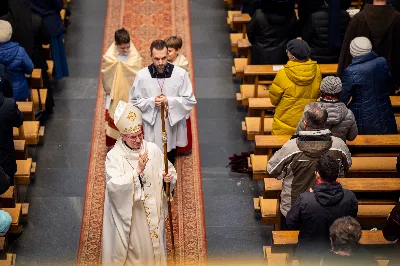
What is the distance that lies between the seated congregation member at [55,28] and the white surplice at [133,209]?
4022mm

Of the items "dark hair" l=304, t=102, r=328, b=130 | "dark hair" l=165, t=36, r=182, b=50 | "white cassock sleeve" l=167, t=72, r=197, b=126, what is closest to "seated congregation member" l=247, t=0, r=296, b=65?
"dark hair" l=165, t=36, r=182, b=50

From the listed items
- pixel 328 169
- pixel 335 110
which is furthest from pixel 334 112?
pixel 328 169

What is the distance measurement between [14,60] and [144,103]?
1.74m

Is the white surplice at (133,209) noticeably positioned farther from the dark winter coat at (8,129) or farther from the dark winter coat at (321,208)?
the dark winter coat at (8,129)

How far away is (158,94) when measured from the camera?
30.3ft

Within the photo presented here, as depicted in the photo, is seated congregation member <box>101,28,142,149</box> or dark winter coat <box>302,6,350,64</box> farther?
dark winter coat <box>302,6,350,64</box>

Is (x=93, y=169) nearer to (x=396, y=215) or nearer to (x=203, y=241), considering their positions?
(x=203, y=241)

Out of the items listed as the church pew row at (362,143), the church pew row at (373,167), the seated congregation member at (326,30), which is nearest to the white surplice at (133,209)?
the church pew row at (362,143)

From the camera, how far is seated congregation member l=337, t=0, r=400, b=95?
9656mm

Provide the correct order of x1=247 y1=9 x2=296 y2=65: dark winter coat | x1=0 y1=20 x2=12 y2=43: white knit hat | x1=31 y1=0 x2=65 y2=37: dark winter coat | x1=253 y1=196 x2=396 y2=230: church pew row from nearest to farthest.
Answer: x1=253 y1=196 x2=396 y2=230: church pew row → x1=0 y1=20 x2=12 y2=43: white knit hat → x1=247 y1=9 x2=296 y2=65: dark winter coat → x1=31 y1=0 x2=65 y2=37: dark winter coat

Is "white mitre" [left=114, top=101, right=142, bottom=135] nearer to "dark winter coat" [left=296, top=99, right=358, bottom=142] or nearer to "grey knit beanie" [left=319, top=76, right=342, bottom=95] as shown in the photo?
"dark winter coat" [left=296, top=99, right=358, bottom=142]

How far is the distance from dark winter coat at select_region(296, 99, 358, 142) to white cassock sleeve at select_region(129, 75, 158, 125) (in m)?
1.86

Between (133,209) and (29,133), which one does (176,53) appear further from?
(133,209)

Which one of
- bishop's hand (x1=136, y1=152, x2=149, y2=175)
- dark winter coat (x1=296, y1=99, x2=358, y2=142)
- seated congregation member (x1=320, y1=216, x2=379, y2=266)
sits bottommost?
seated congregation member (x1=320, y1=216, x2=379, y2=266)
